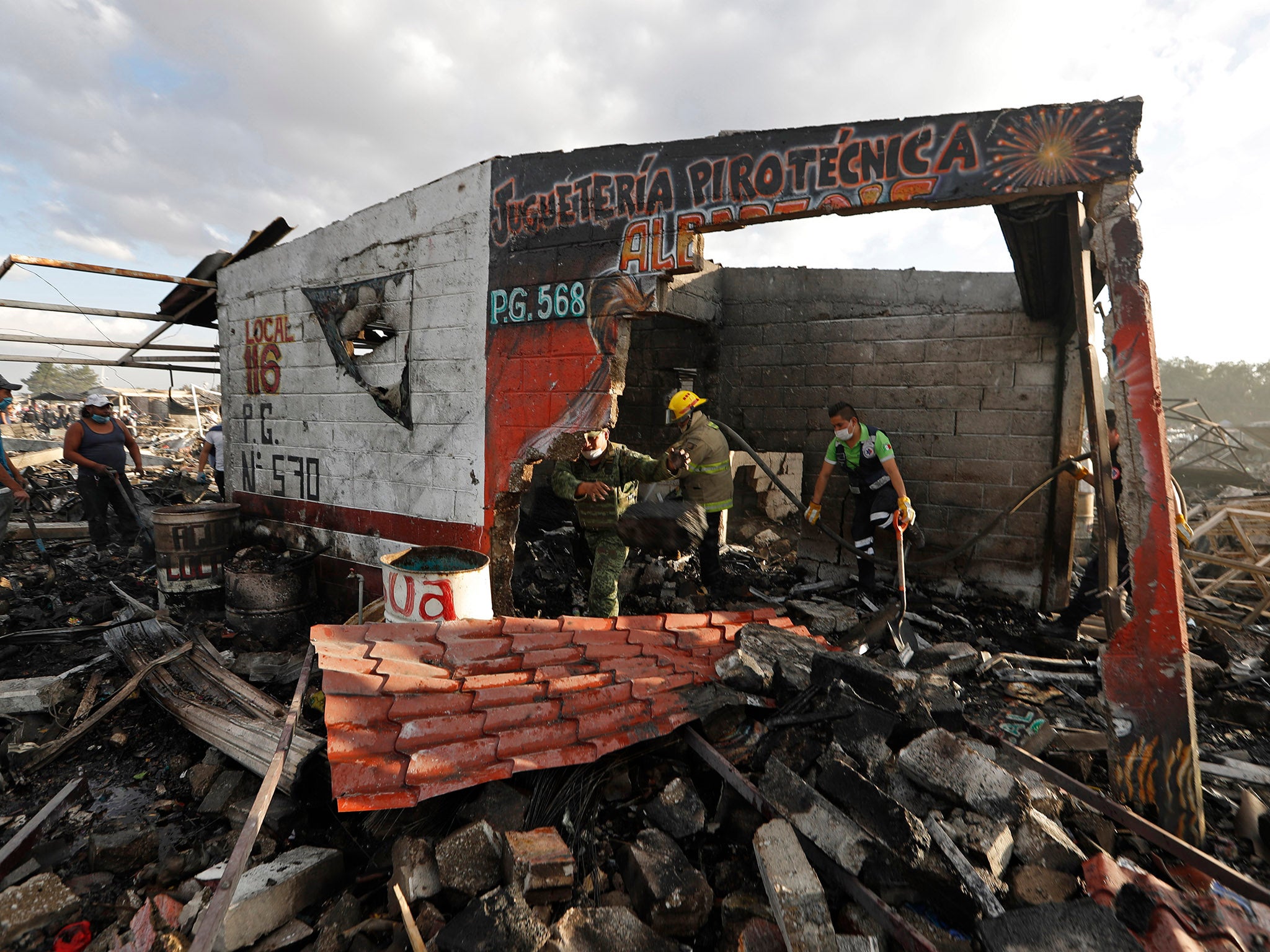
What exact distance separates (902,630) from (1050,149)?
320cm

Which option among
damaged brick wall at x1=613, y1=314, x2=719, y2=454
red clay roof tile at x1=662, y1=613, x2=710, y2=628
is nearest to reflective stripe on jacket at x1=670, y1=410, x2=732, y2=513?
damaged brick wall at x1=613, y1=314, x2=719, y2=454

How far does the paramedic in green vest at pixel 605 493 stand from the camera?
485cm

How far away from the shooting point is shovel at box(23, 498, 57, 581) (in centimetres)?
667

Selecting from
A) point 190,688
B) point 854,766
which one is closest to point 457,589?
point 190,688

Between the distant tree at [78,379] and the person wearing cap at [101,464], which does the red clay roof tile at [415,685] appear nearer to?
the person wearing cap at [101,464]

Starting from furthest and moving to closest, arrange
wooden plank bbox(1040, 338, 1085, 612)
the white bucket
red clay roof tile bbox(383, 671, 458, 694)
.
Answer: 1. wooden plank bbox(1040, 338, 1085, 612)
2. the white bucket
3. red clay roof tile bbox(383, 671, 458, 694)

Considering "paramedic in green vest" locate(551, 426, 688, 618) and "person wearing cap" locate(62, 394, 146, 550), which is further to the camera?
"person wearing cap" locate(62, 394, 146, 550)

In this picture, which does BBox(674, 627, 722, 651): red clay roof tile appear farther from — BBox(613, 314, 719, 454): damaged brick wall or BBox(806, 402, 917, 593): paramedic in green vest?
BBox(613, 314, 719, 454): damaged brick wall

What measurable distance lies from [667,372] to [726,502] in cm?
248

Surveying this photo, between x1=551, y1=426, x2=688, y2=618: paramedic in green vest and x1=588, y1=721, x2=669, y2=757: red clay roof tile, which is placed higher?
x1=551, y1=426, x2=688, y2=618: paramedic in green vest

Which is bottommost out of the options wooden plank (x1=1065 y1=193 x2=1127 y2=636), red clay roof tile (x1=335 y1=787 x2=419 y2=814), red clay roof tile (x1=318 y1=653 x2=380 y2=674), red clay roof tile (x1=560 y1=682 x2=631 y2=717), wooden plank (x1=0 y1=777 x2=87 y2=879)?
wooden plank (x1=0 y1=777 x2=87 y2=879)

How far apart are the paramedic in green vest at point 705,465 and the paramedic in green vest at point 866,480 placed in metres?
0.95

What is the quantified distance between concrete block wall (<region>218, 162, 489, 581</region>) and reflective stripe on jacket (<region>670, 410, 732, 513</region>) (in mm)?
2080

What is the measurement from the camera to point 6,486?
682 centimetres
